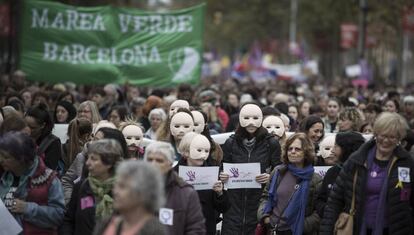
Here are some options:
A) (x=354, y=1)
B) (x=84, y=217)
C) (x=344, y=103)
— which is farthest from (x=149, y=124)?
(x=354, y=1)

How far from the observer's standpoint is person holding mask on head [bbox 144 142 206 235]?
317 inches

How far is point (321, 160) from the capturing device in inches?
444

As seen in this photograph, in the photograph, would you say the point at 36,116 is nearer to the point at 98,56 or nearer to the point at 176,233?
the point at 176,233

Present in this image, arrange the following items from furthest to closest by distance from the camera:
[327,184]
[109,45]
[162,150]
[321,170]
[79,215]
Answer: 1. [109,45]
2. [321,170]
3. [327,184]
4. [79,215]
5. [162,150]

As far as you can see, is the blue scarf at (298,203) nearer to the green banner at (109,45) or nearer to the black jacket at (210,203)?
the black jacket at (210,203)

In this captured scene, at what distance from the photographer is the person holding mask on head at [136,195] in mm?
6223

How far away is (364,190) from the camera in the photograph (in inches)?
352

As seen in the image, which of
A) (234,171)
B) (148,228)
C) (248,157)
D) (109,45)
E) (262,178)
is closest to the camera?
(148,228)

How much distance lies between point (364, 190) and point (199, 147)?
173 cm

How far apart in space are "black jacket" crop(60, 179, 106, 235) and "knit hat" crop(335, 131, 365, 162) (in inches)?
90.8

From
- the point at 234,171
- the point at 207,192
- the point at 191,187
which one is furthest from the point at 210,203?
the point at 191,187

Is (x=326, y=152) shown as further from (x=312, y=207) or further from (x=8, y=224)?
(x=8, y=224)

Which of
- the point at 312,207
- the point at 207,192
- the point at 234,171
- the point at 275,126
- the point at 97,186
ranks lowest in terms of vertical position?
the point at 312,207

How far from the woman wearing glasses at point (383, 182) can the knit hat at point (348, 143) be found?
1.85 ft
